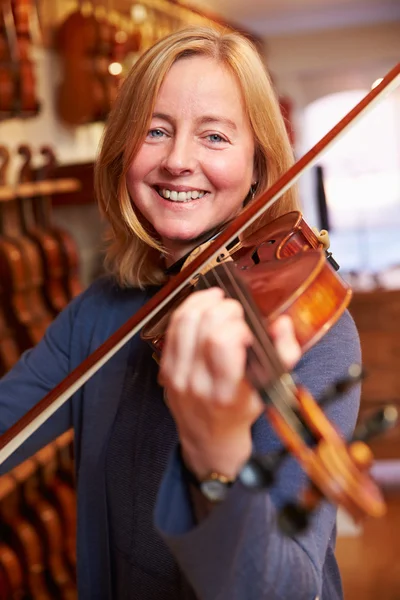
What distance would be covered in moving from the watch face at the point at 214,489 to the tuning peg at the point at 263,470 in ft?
0.42

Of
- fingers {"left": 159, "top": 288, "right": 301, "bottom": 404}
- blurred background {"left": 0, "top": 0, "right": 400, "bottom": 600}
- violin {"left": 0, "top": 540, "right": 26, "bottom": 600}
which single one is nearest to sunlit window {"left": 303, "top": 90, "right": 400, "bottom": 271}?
blurred background {"left": 0, "top": 0, "right": 400, "bottom": 600}

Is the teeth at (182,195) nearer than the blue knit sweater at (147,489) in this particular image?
No

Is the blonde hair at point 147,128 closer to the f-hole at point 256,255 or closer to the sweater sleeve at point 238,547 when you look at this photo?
the f-hole at point 256,255

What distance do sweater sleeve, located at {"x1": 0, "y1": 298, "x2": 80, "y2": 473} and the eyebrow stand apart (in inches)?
15.7

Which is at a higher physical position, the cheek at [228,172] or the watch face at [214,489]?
the cheek at [228,172]

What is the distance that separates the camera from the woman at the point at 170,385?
2.59 ft

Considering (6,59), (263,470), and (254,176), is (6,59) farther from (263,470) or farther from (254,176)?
(263,470)

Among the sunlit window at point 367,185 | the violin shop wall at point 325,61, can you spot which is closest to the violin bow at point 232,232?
the violin shop wall at point 325,61

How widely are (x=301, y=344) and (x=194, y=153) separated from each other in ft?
1.58

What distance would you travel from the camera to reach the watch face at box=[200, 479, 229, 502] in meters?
0.79

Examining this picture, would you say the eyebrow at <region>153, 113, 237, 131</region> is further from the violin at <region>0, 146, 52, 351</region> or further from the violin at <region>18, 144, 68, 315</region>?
the violin at <region>18, 144, 68, 315</region>

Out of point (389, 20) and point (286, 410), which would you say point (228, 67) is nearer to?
point (286, 410)

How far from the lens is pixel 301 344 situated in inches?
31.4

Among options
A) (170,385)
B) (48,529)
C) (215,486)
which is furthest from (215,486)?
(48,529)
